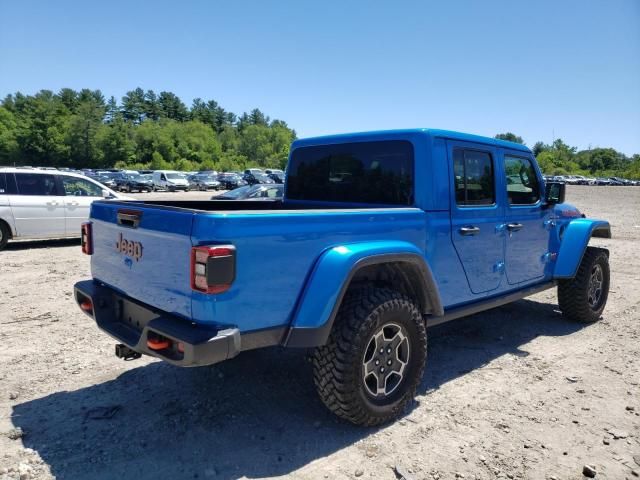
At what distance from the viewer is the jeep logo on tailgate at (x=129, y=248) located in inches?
114

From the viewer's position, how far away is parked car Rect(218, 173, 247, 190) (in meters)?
45.2

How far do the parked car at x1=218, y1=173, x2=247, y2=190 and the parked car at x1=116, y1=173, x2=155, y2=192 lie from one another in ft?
26.1

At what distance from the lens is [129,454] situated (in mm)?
2762

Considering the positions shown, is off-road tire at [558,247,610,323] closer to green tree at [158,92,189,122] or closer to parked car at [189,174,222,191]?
parked car at [189,174,222,191]

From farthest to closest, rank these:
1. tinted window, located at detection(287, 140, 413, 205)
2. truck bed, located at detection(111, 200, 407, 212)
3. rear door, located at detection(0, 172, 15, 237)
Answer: rear door, located at detection(0, 172, 15, 237) → truck bed, located at detection(111, 200, 407, 212) → tinted window, located at detection(287, 140, 413, 205)

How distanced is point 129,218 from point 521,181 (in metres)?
3.69

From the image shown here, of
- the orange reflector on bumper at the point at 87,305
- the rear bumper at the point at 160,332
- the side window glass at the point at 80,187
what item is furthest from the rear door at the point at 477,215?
the side window glass at the point at 80,187

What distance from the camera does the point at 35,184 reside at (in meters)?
9.70

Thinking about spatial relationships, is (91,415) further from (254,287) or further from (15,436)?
(254,287)

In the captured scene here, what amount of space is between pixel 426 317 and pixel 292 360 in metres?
1.37

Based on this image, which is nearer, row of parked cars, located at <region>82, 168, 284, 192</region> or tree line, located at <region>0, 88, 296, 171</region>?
row of parked cars, located at <region>82, 168, 284, 192</region>

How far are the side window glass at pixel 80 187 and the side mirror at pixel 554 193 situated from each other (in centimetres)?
940

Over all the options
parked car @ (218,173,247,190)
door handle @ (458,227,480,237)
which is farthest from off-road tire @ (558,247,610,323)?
parked car @ (218,173,247,190)

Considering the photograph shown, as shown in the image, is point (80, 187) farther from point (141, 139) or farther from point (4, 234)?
point (141, 139)
